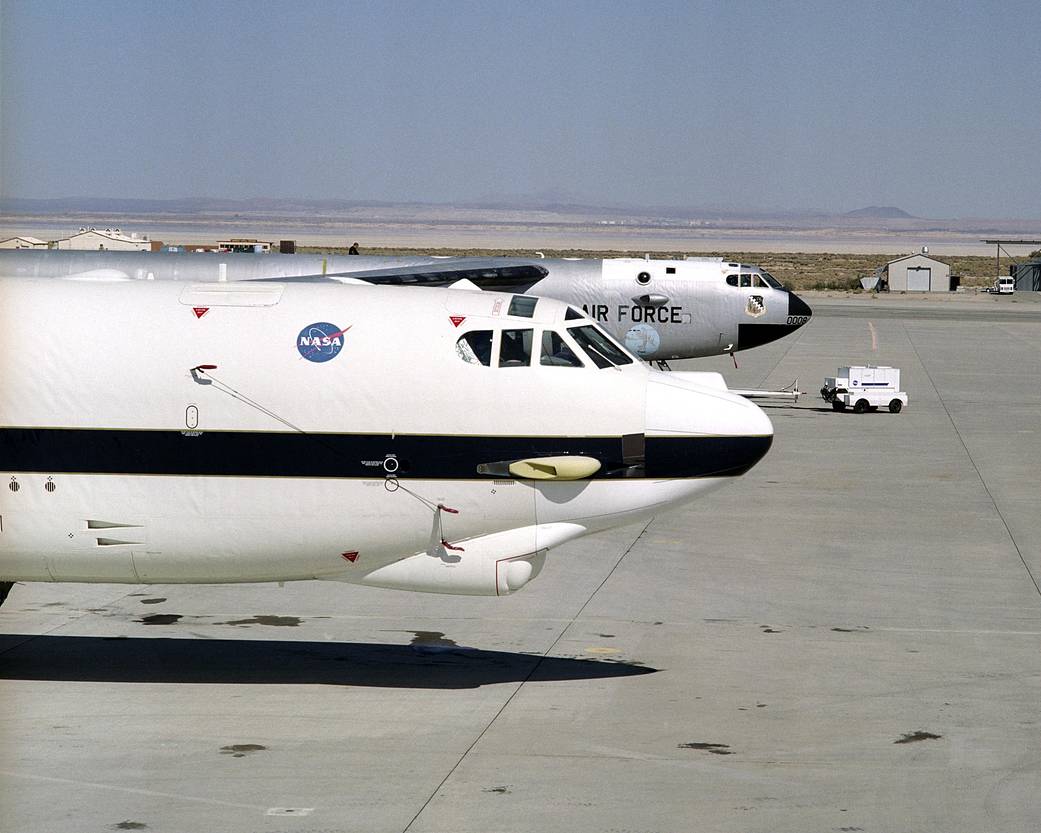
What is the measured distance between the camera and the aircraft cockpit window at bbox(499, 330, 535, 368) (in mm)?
13156

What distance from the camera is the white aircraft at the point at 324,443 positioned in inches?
512

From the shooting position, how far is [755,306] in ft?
127

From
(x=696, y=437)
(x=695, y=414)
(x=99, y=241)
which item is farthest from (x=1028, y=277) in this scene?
(x=696, y=437)

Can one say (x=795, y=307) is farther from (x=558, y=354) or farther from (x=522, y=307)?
(x=558, y=354)

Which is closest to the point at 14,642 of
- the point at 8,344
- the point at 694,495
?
the point at 8,344

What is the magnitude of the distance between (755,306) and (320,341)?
26.9 metres

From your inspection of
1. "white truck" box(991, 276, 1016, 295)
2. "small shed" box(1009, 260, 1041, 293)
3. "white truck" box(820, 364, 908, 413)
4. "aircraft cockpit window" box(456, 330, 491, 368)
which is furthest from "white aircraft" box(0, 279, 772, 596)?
"small shed" box(1009, 260, 1041, 293)

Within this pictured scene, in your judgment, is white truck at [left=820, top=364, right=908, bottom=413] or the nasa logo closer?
the nasa logo

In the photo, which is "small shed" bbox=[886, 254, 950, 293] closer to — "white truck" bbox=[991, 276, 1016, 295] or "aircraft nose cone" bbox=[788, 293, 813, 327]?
"white truck" bbox=[991, 276, 1016, 295]

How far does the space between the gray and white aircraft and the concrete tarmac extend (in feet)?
49.8

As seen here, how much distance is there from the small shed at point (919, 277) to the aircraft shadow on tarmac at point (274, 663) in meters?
108

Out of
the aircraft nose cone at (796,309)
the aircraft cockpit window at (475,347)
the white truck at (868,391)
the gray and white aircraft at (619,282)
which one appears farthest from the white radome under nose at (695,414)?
the aircraft nose cone at (796,309)

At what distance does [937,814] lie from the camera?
10.7 metres

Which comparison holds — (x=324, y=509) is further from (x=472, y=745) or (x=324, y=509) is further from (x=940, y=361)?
Answer: (x=940, y=361)
